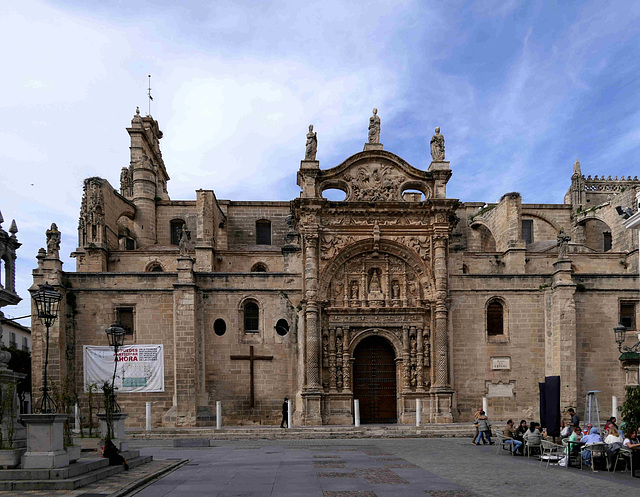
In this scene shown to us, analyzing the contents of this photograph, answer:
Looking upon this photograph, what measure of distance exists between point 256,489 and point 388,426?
15201mm

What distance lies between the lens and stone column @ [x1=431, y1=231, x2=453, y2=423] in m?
28.9

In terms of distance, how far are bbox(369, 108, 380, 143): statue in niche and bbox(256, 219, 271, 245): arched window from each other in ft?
40.2

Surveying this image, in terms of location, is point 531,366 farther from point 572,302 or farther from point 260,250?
point 260,250

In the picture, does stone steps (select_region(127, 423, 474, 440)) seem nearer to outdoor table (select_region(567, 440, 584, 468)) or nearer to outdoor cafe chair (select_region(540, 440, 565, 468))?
outdoor cafe chair (select_region(540, 440, 565, 468))

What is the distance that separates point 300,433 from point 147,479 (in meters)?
12.2

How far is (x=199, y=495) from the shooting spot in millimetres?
11914

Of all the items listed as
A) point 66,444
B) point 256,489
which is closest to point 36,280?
point 66,444

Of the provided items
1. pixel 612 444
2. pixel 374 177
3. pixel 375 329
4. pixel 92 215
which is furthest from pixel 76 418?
pixel 612 444

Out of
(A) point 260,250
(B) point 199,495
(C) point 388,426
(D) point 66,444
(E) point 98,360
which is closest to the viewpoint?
(B) point 199,495

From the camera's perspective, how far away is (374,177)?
31.0m

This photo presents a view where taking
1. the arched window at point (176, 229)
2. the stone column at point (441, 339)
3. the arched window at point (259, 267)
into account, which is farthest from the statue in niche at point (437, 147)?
the arched window at point (176, 229)

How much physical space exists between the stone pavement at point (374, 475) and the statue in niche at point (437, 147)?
14601mm

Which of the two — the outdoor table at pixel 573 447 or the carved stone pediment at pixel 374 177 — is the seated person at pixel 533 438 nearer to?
the outdoor table at pixel 573 447

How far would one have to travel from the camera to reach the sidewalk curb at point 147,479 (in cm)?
1225
